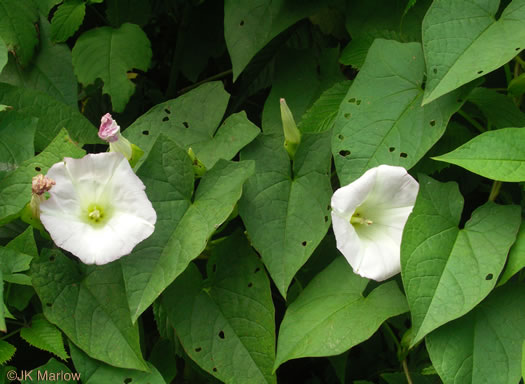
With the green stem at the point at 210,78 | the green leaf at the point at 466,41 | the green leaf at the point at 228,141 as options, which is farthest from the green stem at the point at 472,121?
the green stem at the point at 210,78

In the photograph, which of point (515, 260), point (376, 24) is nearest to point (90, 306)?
point (515, 260)

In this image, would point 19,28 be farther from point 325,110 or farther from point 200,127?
point 325,110

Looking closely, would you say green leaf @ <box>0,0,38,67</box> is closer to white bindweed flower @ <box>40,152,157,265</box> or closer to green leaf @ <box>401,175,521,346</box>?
white bindweed flower @ <box>40,152,157,265</box>

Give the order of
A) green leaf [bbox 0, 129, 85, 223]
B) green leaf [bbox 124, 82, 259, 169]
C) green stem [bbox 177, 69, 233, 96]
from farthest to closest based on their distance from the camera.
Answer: green stem [bbox 177, 69, 233, 96]
green leaf [bbox 124, 82, 259, 169]
green leaf [bbox 0, 129, 85, 223]

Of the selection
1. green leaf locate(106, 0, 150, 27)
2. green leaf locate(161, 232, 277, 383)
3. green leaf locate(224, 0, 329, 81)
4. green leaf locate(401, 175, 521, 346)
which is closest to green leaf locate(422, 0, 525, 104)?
green leaf locate(401, 175, 521, 346)

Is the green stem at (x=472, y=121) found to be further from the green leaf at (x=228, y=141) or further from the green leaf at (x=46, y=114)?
the green leaf at (x=46, y=114)
